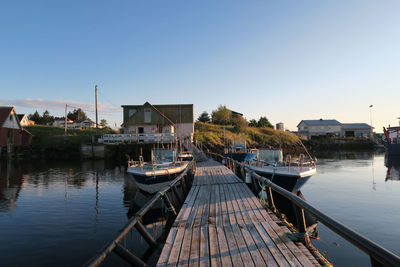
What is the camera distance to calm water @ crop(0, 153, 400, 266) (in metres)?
7.96

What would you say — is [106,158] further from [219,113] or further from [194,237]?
[219,113]

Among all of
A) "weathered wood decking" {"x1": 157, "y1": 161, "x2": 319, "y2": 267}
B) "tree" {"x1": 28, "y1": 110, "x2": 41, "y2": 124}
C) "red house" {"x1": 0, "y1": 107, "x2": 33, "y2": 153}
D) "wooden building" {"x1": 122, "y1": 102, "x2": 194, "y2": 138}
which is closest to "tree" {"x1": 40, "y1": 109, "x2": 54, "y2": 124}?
"tree" {"x1": 28, "y1": 110, "x2": 41, "y2": 124}

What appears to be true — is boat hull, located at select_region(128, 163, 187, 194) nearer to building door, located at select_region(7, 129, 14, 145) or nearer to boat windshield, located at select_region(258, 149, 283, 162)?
boat windshield, located at select_region(258, 149, 283, 162)

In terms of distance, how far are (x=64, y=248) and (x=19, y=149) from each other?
152ft

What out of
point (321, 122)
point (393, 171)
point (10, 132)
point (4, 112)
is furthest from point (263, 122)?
point (4, 112)

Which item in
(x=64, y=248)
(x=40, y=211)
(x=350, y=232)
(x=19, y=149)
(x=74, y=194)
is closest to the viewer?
(x=350, y=232)

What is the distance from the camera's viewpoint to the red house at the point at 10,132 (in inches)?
1640

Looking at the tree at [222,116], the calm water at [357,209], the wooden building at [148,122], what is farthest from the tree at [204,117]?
the calm water at [357,209]

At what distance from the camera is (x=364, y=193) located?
16.9 metres

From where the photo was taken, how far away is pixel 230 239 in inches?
211

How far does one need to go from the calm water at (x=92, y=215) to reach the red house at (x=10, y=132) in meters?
26.7

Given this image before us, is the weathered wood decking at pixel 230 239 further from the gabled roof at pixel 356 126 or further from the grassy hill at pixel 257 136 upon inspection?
the gabled roof at pixel 356 126

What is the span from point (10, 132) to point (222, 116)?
54613mm

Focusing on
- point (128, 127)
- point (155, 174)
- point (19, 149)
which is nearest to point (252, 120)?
point (128, 127)
